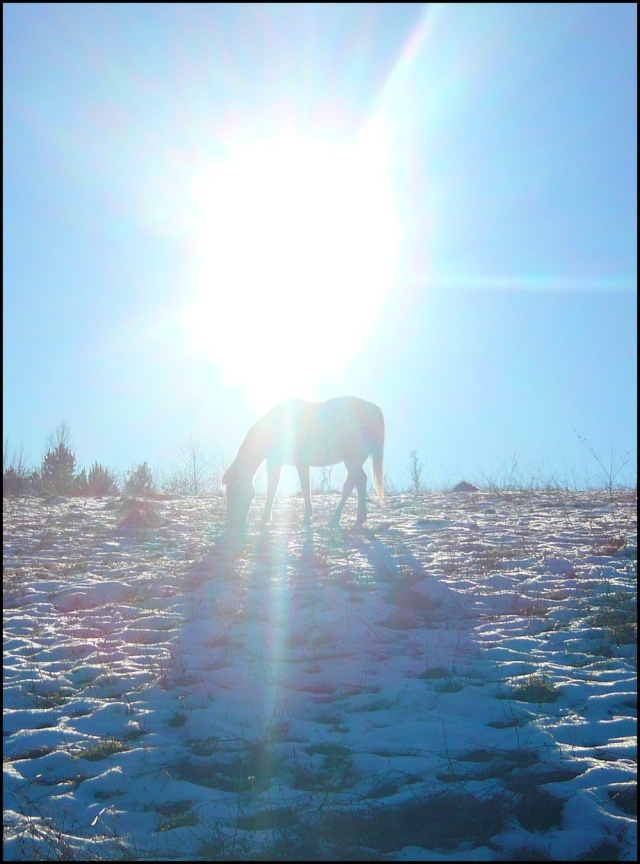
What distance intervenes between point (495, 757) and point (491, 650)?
67.9 inches

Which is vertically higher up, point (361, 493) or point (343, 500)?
point (361, 493)

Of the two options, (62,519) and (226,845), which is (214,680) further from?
(62,519)

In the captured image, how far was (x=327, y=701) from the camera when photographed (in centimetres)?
475

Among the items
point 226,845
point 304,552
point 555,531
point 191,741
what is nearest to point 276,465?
point 304,552

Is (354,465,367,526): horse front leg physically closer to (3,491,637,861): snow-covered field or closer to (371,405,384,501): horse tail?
(371,405,384,501): horse tail

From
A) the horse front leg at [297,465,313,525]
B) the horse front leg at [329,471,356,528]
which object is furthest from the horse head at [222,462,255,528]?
the horse front leg at [329,471,356,528]

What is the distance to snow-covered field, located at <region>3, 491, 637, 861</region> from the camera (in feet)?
10.5

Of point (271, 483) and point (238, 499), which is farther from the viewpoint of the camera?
point (271, 483)

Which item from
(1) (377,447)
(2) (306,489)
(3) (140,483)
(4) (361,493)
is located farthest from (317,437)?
(3) (140,483)

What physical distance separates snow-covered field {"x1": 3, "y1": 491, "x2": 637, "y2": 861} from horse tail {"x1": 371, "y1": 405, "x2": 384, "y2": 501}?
3480mm

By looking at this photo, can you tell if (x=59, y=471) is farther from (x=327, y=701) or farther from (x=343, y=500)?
(x=327, y=701)

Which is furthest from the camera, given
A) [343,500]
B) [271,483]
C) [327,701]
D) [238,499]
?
[271,483]

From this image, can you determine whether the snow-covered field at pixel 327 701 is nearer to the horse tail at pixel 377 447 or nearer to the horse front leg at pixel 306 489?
the horse front leg at pixel 306 489

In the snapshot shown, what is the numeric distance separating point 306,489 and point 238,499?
1.50 meters
